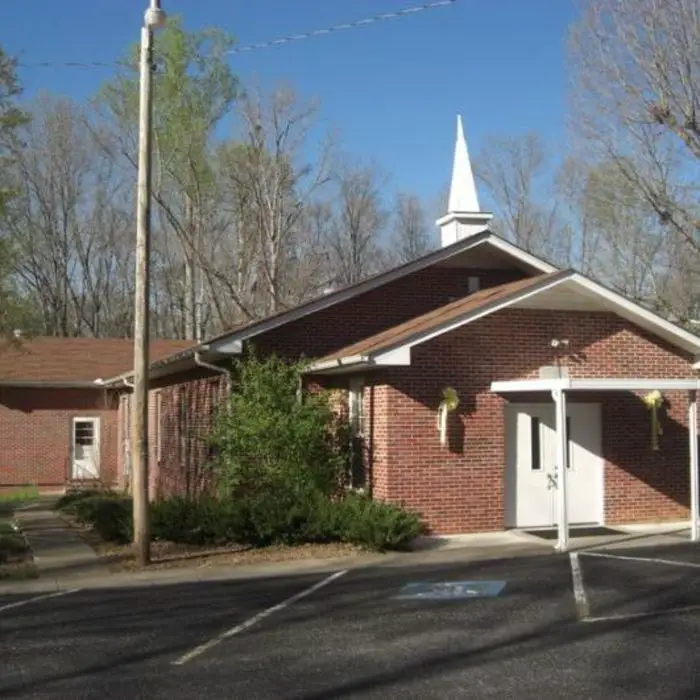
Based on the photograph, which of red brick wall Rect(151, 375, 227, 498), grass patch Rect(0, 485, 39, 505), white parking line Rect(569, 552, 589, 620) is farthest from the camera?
grass patch Rect(0, 485, 39, 505)

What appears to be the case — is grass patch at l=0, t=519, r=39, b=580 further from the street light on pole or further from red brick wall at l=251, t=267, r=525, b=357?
red brick wall at l=251, t=267, r=525, b=357

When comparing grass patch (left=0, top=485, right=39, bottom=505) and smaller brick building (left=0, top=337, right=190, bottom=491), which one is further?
smaller brick building (left=0, top=337, right=190, bottom=491)

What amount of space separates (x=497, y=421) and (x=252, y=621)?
727 centimetres

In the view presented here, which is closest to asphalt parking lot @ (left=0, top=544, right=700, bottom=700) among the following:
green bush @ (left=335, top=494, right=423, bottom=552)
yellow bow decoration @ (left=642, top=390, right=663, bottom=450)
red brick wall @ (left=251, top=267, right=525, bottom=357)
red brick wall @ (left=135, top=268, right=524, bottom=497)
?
green bush @ (left=335, top=494, right=423, bottom=552)

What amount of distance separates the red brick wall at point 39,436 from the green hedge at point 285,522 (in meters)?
14.5

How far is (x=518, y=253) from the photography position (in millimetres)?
18859

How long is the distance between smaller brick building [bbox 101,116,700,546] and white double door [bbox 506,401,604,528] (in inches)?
0.9

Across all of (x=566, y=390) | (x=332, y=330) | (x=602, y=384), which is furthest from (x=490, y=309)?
(x=332, y=330)

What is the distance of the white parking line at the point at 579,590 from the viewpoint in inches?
369

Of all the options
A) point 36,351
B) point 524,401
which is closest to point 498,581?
point 524,401

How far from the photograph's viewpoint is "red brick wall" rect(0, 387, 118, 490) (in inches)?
1136

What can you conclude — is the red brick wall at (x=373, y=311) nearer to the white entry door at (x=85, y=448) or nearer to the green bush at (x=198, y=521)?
the green bush at (x=198, y=521)

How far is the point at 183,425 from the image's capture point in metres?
20.8

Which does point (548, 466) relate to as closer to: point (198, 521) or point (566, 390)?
point (566, 390)
